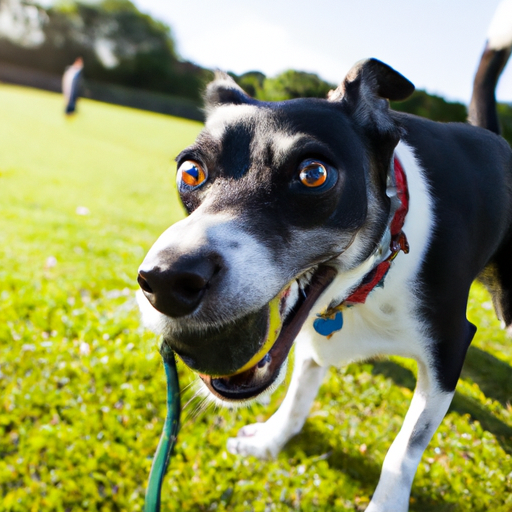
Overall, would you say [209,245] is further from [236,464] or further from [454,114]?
[454,114]

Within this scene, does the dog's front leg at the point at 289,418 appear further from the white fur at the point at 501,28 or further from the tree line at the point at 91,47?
the tree line at the point at 91,47

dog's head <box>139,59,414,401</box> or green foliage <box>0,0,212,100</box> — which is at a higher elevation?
dog's head <box>139,59,414,401</box>

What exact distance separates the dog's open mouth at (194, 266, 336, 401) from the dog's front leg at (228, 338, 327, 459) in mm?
1058

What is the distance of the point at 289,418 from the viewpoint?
10.1ft

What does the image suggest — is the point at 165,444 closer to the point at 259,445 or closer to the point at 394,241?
the point at 259,445

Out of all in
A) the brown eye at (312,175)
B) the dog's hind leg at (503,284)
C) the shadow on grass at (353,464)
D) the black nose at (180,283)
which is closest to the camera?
the black nose at (180,283)

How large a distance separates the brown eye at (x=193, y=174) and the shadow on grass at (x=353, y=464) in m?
1.97

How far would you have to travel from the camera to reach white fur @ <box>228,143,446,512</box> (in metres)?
2.23

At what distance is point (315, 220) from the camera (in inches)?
70.9

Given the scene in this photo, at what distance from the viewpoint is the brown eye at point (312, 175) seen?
5.81ft

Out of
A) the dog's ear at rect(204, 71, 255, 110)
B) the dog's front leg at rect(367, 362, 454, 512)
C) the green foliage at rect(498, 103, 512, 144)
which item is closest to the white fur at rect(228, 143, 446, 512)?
the dog's front leg at rect(367, 362, 454, 512)

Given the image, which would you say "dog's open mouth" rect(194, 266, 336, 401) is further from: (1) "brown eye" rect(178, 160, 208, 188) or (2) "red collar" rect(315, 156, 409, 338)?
(1) "brown eye" rect(178, 160, 208, 188)

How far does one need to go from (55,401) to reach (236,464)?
1.37 meters

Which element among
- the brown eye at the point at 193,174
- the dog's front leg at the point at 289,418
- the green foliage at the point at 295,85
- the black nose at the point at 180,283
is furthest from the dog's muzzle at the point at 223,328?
the green foliage at the point at 295,85
